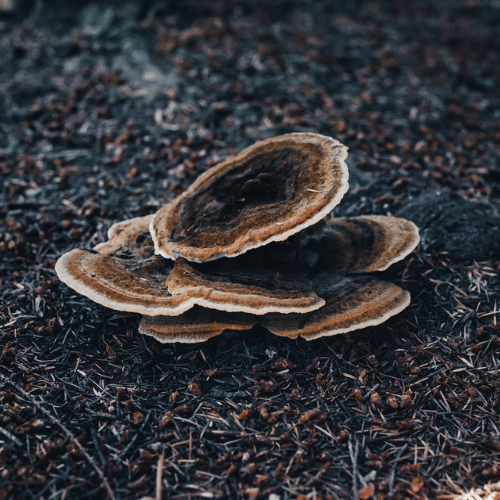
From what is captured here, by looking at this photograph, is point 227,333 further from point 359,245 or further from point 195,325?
point 359,245

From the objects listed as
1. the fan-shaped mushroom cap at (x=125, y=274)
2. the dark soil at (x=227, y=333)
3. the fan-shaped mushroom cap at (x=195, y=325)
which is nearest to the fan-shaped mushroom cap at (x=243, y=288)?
the fan-shaped mushroom cap at (x=125, y=274)

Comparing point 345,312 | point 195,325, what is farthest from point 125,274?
point 345,312

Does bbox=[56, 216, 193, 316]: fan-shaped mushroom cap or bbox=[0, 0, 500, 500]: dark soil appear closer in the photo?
bbox=[0, 0, 500, 500]: dark soil

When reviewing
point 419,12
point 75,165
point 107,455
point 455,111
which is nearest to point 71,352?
point 107,455

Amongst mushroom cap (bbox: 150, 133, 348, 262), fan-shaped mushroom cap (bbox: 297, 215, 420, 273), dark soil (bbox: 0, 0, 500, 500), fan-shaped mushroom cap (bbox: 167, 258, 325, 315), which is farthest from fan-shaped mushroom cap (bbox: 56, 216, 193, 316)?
fan-shaped mushroom cap (bbox: 297, 215, 420, 273)

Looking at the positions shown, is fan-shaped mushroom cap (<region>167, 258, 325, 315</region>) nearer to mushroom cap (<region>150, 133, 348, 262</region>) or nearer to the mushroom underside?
the mushroom underside

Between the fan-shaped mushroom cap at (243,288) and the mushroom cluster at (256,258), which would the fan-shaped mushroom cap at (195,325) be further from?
the fan-shaped mushroom cap at (243,288)

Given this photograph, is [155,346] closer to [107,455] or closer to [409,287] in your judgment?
[107,455]
